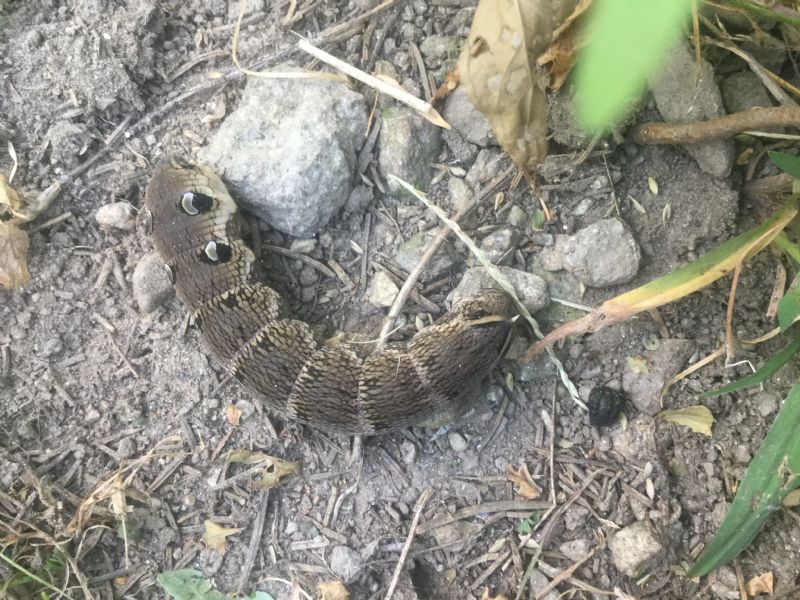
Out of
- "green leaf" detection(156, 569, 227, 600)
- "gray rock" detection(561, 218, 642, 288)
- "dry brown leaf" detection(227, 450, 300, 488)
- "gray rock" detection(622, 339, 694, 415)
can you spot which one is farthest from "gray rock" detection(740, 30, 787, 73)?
"green leaf" detection(156, 569, 227, 600)

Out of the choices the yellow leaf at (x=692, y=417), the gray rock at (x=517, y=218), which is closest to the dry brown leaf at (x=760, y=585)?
the yellow leaf at (x=692, y=417)

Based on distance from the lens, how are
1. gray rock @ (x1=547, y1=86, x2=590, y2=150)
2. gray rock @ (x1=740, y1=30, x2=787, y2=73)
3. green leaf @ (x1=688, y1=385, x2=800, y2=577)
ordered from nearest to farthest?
green leaf @ (x1=688, y1=385, x2=800, y2=577) < gray rock @ (x1=740, y1=30, x2=787, y2=73) < gray rock @ (x1=547, y1=86, x2=590, y2=150)

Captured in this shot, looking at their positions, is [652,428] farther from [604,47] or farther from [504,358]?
[604,47]

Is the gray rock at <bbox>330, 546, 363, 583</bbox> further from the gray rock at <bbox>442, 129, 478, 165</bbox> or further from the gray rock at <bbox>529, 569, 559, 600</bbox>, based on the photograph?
the gray rock at <bbox>442, 129, 478, 165</bbox>

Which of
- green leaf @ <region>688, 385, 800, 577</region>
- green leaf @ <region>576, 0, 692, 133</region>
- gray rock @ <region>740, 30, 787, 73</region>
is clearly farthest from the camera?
gray rock @ <region>740, 30, 787, 73</region>

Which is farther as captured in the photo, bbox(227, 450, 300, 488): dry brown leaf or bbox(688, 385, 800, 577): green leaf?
bbox(227, 450, 300, 488): dry brown leaf

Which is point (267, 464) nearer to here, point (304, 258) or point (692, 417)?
point (304, 258)
